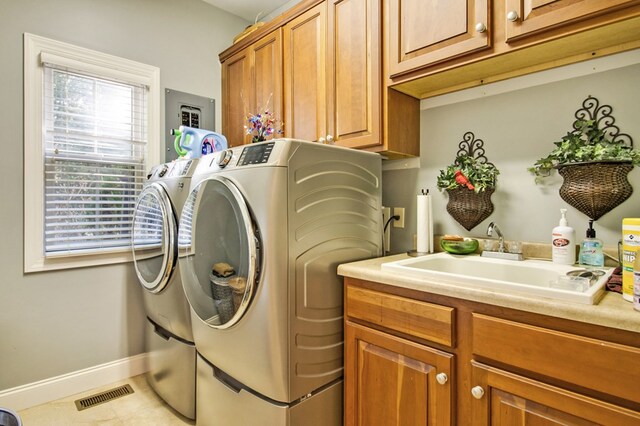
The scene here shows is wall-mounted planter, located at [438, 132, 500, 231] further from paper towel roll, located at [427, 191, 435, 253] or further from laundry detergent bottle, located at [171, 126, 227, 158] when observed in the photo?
laundry detergent bottle, located at [171, 126, 227, 158]

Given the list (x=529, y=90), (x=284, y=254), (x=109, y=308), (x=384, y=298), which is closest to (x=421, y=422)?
(x=384, y=298)

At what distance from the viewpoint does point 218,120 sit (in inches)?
113

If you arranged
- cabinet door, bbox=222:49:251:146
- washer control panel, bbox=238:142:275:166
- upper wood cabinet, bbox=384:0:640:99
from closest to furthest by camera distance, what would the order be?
1. upper wood cabinet, bbox=384:0:640:99
2. washer control panel, bbox=238:142:275:166
3. cabinet door, bbox=222:49:251:146

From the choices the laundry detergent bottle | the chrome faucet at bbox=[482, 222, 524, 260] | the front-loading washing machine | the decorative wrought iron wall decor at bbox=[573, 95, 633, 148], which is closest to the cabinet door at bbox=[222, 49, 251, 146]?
the laundry detergent bottle

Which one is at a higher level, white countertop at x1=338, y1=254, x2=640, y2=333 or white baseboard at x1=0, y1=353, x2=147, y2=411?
white countertop at x1=338, y1=254, x2=640, y2=333

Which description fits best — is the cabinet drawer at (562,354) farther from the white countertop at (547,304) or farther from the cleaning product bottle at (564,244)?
the cleaning product bottle at (564,244)

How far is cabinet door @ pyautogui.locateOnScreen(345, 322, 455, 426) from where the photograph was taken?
1.09 m

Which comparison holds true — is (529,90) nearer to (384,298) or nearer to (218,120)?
(384,298)

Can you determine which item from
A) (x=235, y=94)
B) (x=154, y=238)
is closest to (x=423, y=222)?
(x=154, y=238)

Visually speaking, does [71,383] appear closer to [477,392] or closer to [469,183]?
[477,392]

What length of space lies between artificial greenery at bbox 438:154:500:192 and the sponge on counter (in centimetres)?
111

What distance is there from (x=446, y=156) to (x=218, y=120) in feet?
6.37

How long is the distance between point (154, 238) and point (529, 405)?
1.95m

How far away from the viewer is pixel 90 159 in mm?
2260
